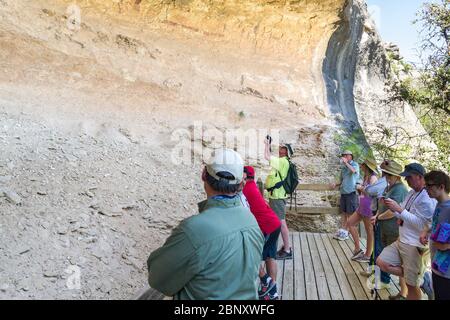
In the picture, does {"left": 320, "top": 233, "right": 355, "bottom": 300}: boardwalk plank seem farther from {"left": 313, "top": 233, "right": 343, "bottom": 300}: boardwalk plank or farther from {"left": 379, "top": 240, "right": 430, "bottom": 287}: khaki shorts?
{"left": 379, "top": 240, "right": 430, "bottom": 287}: khaki shorts

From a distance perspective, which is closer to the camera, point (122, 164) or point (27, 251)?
point (27, 251)

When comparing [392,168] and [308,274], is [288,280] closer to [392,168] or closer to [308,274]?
[308,274]

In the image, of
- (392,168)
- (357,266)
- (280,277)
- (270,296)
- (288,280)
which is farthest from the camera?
(357,266)

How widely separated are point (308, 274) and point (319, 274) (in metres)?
0.15

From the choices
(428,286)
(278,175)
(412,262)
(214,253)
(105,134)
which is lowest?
(428,286)

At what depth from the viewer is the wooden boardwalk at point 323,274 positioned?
4883 mm

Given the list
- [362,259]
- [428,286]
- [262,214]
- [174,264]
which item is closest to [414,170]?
[428,286]

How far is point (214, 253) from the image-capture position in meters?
2.03

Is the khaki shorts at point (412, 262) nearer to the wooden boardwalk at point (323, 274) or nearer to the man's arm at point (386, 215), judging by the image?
the man's arm at point (386, 215)

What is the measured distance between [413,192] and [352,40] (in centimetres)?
1555

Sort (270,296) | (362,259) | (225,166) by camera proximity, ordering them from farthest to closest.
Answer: (362,259)
(270,296)
(225,166)

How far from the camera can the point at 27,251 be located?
5086 mm
